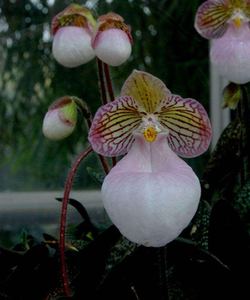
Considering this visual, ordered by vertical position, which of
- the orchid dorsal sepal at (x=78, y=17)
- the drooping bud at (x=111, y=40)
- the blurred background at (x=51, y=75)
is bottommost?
the blurred background at (x=51, y=75)

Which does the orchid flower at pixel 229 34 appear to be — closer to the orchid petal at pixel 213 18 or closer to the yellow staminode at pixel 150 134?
the orchid petal at pixel 213 18

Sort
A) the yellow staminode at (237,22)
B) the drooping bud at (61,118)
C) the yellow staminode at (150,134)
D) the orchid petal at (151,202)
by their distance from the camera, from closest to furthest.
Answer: the orchid petal at (151,202), the yellow staminode at (150,134), the drooping bud at (61,118), the yellow staminode at (237,22)

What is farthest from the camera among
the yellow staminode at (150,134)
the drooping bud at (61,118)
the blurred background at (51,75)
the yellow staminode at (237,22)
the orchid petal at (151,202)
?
the blurred background at (51,75)

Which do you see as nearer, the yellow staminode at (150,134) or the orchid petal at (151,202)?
the orchid petal at (151,202)

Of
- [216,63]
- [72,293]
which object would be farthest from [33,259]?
[216,63]

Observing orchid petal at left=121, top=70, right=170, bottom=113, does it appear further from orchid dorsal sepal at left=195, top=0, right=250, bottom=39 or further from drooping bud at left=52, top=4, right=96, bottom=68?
orchid dorsal sepal at left=195, top=0, right=250, bottom=39

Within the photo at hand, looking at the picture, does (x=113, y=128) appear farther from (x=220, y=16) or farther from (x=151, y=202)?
(x=220, y=16)

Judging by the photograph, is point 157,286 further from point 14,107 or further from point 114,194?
point 14,107

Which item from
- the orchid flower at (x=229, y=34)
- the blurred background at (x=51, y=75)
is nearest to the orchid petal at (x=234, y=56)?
the orchid flower at (x=229, y=34)
